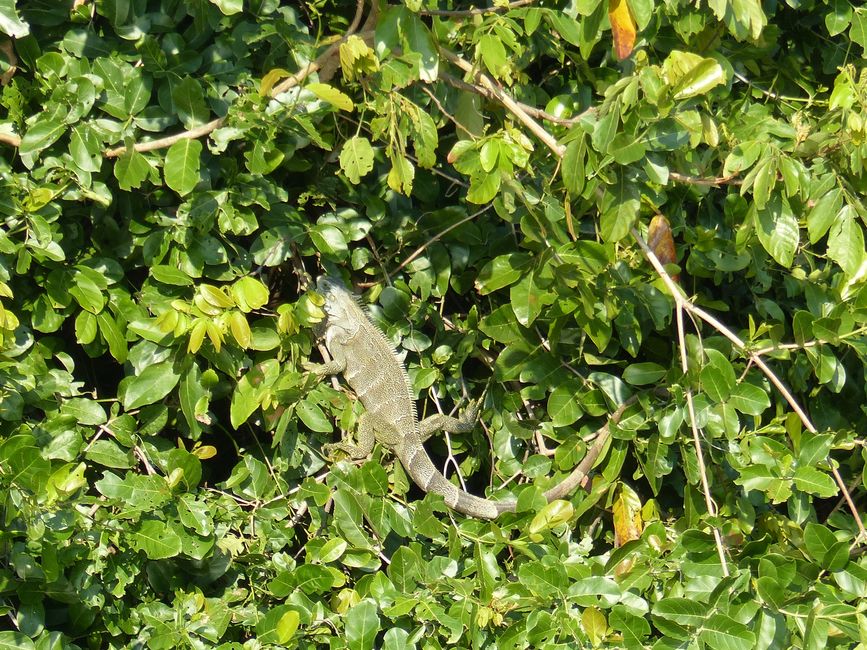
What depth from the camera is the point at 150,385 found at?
2.74m

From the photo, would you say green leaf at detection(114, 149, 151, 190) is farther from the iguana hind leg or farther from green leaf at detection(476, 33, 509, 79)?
the iguana hind leg

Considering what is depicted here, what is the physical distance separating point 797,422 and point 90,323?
2114 mm

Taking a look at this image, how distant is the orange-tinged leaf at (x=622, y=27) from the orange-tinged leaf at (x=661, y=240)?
0.58 meters

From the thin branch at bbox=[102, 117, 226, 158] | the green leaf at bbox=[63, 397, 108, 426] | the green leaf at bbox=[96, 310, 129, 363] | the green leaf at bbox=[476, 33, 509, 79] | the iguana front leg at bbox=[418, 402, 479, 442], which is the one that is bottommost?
the iguana front leg at bbox=[418, 402, 479, 442]

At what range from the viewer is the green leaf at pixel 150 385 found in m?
2.73

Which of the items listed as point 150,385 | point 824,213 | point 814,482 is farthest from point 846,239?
point 150,385

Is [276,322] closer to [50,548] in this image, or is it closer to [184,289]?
[184,289]

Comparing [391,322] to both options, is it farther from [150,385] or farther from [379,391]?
[150,385]

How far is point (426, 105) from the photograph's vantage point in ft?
10.3

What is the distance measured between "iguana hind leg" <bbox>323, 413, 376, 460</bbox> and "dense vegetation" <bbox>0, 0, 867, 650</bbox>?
0.06 m

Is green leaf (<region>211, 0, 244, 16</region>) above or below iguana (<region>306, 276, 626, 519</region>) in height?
above

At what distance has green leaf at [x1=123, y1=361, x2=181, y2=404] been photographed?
2732 millimetres

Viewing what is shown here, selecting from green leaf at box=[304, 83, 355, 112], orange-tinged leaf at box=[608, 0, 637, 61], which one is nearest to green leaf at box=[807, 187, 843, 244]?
orange-tinged leaf at box=[608, 0, 637, 61]

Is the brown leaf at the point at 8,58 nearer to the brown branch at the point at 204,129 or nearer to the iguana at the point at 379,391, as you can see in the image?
the brown branch at the point at 204,129
